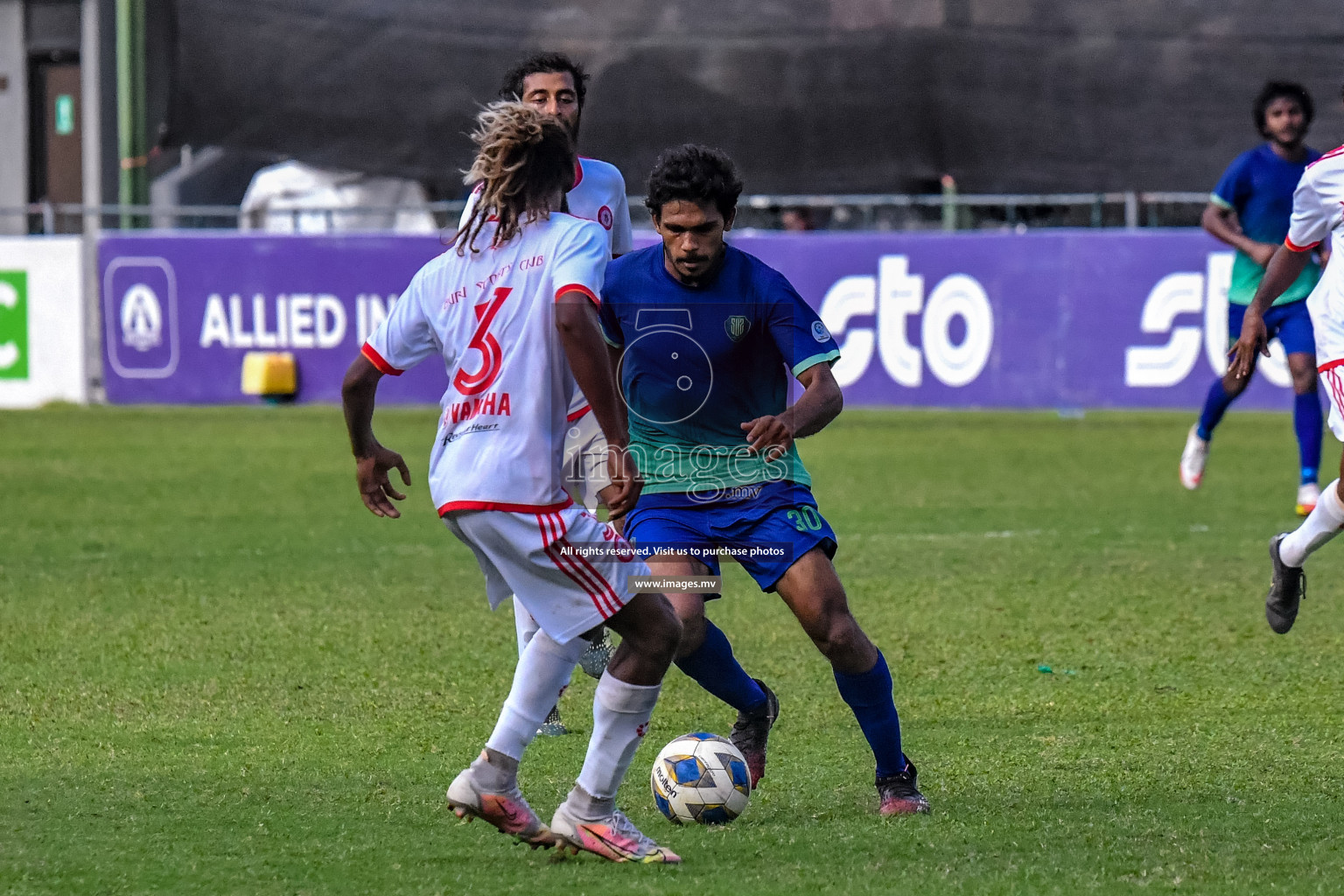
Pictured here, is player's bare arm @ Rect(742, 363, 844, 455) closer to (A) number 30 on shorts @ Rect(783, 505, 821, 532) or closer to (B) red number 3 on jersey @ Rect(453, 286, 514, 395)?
(A) number 30 on shorts @ Rect(783, 505, 821, 532)

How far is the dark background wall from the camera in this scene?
18.5m

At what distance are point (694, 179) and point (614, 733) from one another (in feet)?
4.38

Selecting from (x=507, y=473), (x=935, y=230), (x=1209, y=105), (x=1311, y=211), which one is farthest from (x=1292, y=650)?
(x=1209, y=105)

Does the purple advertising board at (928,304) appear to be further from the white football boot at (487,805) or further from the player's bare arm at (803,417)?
the white football boot at (487,805)

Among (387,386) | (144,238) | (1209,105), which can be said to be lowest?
(387,386)

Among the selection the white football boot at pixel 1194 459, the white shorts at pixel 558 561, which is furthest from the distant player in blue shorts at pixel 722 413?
the white football boot at pixel 1194 459

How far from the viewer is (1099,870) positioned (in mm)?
4043

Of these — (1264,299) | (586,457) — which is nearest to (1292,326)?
(1264,299)

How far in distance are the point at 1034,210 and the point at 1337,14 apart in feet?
12.4

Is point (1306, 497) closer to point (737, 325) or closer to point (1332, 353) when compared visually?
point (1332, 353)

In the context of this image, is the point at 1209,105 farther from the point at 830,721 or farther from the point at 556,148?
the point at 556,148

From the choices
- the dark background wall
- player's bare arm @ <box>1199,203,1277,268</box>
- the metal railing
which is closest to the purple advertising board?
the metal railing

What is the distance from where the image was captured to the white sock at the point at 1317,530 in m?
6.00

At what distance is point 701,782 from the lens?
15.2 feet
